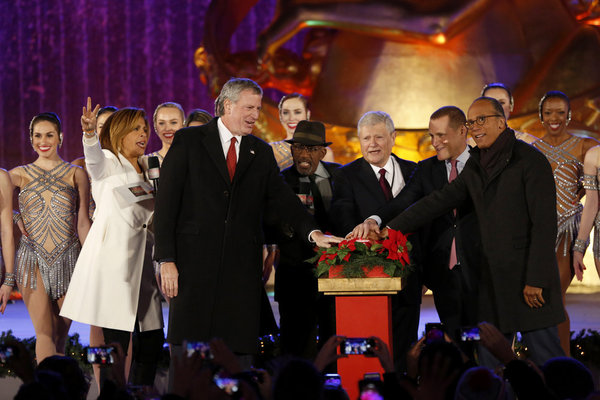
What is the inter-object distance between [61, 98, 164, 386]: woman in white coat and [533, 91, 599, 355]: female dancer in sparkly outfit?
2.67 metres

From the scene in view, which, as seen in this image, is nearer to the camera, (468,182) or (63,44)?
(468,182)

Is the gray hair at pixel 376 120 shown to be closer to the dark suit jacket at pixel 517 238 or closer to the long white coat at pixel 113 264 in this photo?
the dark suit jacket at pixel 517 238

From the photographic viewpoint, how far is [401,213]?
13.4ft

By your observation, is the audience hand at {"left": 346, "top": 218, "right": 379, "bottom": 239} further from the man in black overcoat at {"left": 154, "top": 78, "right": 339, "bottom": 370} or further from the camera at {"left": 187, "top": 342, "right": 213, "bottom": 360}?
the camera at {"left": 187, "top": 342, "right": 213, "bottom": 360}

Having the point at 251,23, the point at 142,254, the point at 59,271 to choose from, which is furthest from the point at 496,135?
the point at 251,23

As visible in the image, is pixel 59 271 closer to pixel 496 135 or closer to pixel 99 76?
pixel 496 135

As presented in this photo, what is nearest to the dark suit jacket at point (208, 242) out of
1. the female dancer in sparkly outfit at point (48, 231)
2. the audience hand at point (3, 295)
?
the female dancer in sparkly outfit at point (48, 231)

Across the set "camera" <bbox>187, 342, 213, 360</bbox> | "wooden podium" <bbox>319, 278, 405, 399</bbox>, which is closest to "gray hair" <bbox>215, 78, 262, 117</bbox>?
"wooden podium" <bbox>319, 278, 405, 399</bbox>

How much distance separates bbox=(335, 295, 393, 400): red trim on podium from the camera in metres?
3.58

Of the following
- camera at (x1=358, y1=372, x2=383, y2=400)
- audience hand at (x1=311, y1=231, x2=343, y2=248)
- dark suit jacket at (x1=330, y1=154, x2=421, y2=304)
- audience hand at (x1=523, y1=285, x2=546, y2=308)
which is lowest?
camera at (x1=358, y1=372, x2=383, y2=400)

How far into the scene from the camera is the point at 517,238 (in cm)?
364

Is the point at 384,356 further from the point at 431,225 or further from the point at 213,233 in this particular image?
the point at 431,225

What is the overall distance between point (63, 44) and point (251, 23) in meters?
2.92

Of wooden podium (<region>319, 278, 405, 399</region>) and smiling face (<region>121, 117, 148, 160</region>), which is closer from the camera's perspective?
wooden podium (<region>319, 278, 405, 399</region>)
